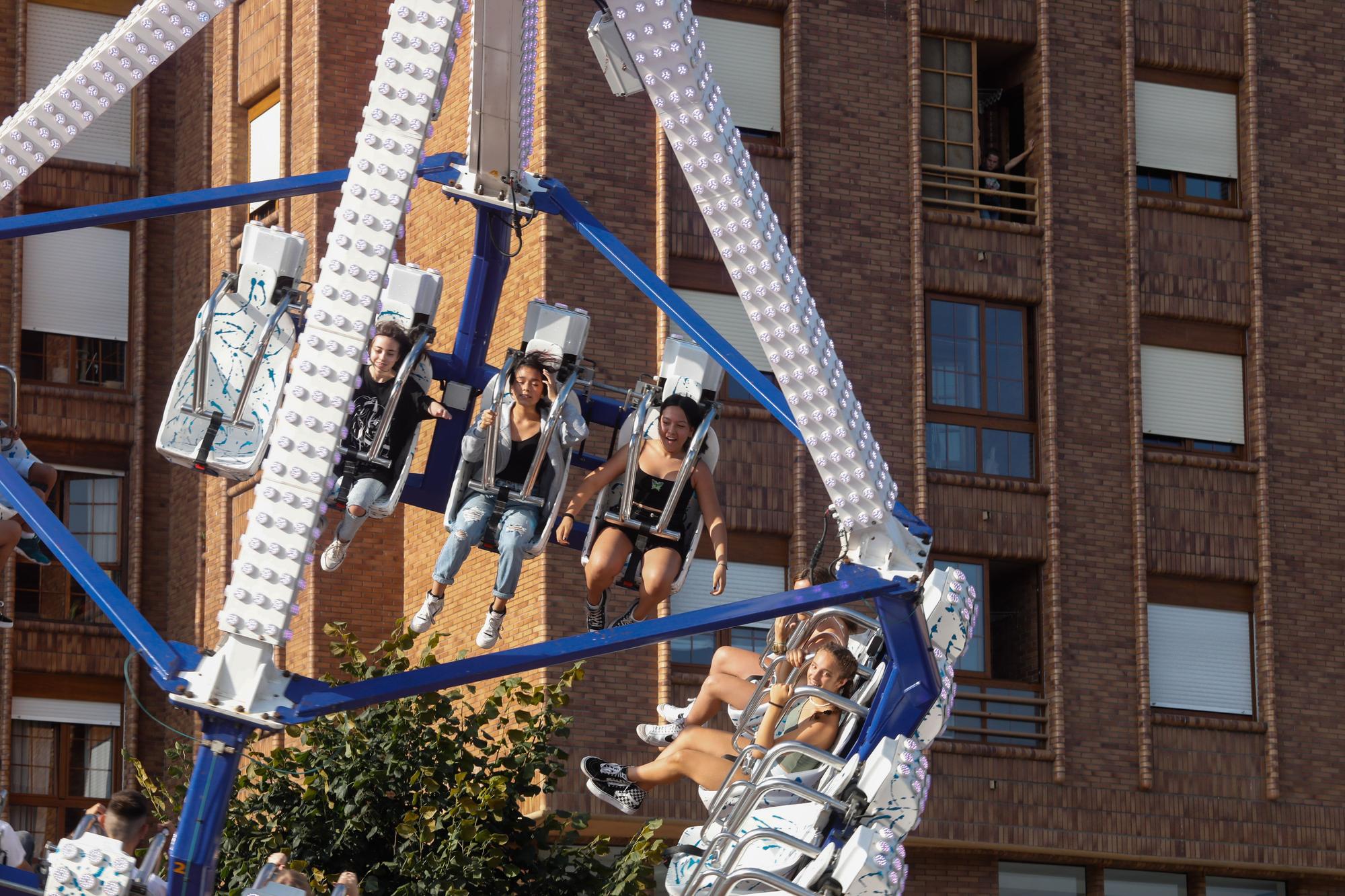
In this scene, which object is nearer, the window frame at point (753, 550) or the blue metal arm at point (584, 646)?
the blue metal arm at point (584, 646)

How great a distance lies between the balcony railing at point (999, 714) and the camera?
27.3 metres

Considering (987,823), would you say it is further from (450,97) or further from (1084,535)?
(450,97)

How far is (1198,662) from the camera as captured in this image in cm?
2856

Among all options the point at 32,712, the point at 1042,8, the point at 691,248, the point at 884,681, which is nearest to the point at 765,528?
the point at 691,248

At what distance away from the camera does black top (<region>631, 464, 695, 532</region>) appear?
15961 mm

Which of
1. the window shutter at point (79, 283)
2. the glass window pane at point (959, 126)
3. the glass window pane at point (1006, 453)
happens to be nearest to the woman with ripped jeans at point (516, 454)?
the glass window pane at point (1006, 453)

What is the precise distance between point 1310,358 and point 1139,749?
17.3ft

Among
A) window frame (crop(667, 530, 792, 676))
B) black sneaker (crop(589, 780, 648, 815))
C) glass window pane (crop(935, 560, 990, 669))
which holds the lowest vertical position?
black sneaker (crop(589, 780, 648, 815))

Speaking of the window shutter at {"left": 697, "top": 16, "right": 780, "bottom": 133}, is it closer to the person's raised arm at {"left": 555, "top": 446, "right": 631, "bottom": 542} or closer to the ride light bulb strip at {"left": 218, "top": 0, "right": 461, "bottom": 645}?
the person's raised arm at {"left": 555, "top": 446, "right": 631, "bottom": 542}

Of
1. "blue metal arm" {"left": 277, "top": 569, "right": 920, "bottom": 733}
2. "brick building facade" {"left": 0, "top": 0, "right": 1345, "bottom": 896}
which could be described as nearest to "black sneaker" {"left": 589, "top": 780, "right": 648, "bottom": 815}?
"blue metal arm" {"left": 277, "top": 569, "right": 920, "bottom": 733}

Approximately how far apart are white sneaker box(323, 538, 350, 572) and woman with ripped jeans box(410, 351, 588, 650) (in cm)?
66

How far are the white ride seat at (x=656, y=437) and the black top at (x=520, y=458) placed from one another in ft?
1.84

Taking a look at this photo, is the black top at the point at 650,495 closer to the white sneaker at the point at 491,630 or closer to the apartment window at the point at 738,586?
the white sneaker at the point at 491,630

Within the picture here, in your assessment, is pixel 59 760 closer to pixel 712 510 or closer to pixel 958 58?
pixel 958 58
